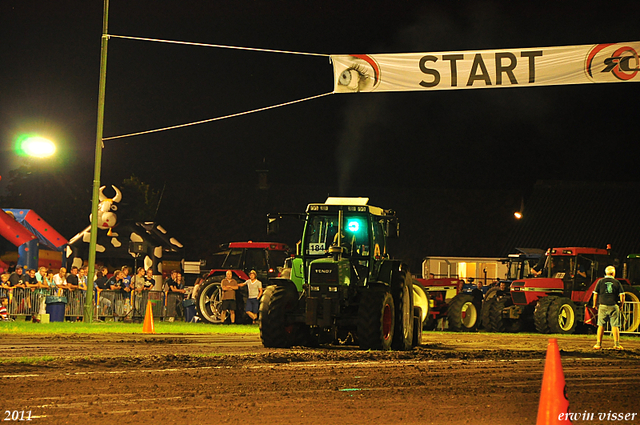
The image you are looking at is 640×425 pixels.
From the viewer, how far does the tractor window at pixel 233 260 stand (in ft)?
83.3

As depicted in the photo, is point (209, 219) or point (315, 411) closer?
point (315, 411)

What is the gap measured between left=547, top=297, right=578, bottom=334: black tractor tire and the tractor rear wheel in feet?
5.10

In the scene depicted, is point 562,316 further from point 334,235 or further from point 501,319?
point 334,235

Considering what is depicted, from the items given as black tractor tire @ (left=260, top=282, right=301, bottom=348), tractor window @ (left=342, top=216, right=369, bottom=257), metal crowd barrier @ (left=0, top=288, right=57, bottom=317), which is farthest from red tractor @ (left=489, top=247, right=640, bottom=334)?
metal crowd barrier @ (left=0, top=288, right=57, bottom=317)

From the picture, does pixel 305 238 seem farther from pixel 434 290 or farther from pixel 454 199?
pixel 454 199

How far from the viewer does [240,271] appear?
24656mm

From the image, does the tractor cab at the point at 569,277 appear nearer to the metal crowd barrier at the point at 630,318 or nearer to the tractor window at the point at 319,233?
the metal crowd barrier at the point at 630,318

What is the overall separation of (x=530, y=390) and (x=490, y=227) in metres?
33.9

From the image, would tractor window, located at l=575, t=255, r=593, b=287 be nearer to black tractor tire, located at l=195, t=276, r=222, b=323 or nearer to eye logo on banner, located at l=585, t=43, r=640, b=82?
eye logo on banner, located at l=585, t=43, r=640, b=82

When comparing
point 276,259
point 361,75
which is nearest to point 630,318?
point 276,259

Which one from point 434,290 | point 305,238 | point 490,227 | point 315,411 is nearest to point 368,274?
point 305,238

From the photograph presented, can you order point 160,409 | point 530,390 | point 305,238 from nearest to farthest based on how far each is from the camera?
point 160,409 < point 530,390 < point 305,238

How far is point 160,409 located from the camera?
7.34 meters

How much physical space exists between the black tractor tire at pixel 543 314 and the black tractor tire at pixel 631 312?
1.92m
